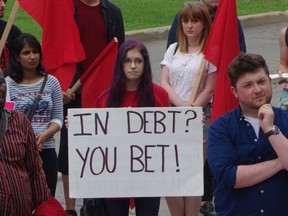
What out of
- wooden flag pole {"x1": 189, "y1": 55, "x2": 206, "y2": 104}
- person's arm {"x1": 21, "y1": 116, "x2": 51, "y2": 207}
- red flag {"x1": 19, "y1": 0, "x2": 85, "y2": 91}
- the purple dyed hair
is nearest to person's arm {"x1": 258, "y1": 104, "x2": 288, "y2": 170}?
person's arm {"x1": 21, "y1": 116, "x2": 51, "y2": 207}

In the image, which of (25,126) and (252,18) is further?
(252,18)

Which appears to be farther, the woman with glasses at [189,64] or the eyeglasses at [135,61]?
the woman with glasses at [189,64]

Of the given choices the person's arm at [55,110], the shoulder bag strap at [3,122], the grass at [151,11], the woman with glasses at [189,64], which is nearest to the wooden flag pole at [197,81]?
the woman with glasses at [189,64]

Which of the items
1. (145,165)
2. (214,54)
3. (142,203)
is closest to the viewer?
(145,165)

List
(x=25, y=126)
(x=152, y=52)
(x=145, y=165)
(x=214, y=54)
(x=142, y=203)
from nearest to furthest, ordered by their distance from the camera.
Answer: (x=25, y=126)
(x=145, y=165)
(x=142, y=203)
(x=214, y=54)
(x=152, y=52)

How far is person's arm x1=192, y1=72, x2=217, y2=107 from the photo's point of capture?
710 centimetres

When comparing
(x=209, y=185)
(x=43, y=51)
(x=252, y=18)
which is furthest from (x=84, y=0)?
(x=252, y=18)

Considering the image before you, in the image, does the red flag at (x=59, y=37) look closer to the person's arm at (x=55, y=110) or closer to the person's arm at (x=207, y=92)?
the person's arm at (x=55, y=110)

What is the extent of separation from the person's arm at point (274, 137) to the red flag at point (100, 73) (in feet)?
8.21

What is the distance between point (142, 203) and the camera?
6.32m

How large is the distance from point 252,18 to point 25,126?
562 inches

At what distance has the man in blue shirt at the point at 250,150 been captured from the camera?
466cm

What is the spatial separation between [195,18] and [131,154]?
164 centimetres

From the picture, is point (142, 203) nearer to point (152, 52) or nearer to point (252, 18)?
point (152, 52)
